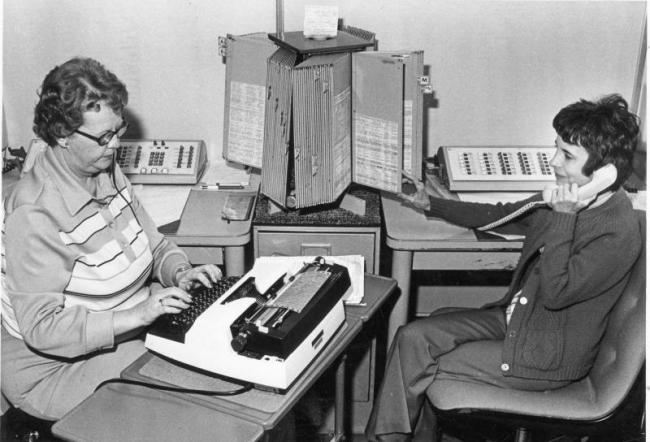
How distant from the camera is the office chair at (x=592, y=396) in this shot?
1774mm

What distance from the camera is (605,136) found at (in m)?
1.91

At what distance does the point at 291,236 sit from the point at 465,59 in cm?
103

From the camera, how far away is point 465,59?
281 centimetres

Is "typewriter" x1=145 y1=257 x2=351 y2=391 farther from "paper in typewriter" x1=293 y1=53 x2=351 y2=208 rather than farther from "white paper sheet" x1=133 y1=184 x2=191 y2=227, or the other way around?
"white paper sheet" x1=133 y1=184 x2=191 y2=227

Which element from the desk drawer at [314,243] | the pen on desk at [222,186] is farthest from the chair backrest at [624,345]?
the pen on desk at [222,186]

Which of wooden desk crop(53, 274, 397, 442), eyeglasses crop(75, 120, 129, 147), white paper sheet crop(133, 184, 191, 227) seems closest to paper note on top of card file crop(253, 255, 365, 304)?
wooden desk crop(53, 274, 397, 442)

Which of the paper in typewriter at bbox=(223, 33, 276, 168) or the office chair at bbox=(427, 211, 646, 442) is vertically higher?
the paper in typewriter at bbox=(223, 33, 276, 168)

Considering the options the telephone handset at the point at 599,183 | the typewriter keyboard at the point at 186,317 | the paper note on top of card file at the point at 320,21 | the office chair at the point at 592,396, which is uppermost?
the paper note on top of card file at the point at 320,21

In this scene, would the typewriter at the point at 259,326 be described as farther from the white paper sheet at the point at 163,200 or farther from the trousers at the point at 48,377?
the white paper sheet at the point at 163,200

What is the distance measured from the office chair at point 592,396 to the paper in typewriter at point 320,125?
2.45ft

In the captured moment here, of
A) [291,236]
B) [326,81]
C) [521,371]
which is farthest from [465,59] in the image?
[521,371]

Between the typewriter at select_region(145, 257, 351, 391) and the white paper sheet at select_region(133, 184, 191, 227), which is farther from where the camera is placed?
the white paper sheet at select_region(133, 184, 191, 227)

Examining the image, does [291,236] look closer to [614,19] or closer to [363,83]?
[363,83]

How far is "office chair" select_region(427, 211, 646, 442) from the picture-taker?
177 cm
